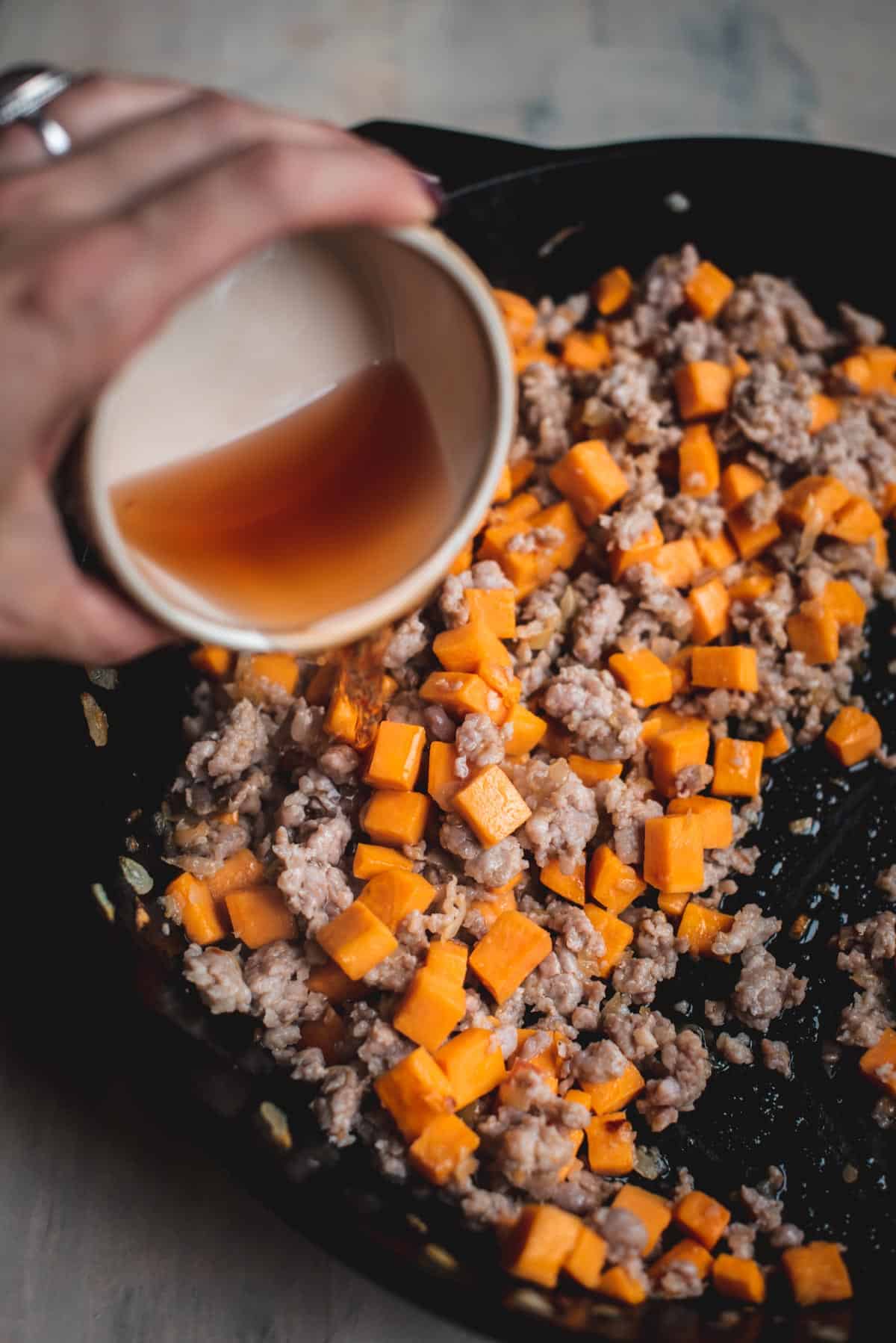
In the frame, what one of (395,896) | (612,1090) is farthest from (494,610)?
(612,1090)

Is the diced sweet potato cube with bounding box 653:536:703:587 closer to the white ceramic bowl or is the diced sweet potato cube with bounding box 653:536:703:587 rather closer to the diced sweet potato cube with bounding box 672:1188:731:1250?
the white ceramic bowl

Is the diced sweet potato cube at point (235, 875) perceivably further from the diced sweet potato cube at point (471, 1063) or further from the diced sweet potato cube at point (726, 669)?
the diced sweet potato cube at point (726, 669)

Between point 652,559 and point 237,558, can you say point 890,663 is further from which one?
point 237,558

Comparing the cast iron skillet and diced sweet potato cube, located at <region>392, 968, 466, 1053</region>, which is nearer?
the cast iron skillet

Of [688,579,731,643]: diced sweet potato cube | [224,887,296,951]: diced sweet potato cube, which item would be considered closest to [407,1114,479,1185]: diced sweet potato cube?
[224,887,296,951]: diced sweet potato cube

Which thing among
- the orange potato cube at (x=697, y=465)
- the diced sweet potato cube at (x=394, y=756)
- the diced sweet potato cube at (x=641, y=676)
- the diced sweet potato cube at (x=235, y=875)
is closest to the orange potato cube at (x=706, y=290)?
the orange potato cube at (x=697, y=465)
